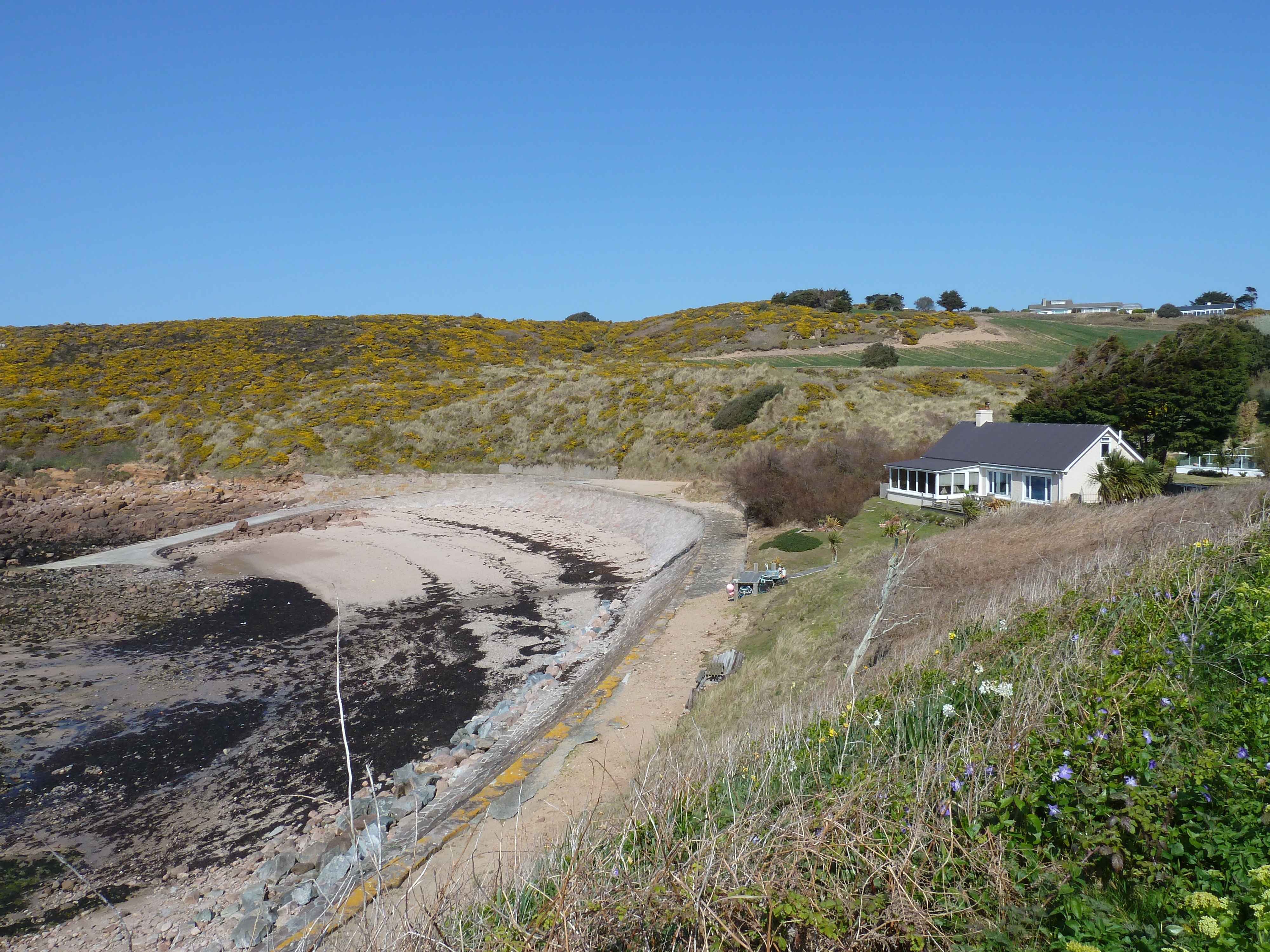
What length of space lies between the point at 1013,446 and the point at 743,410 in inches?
849

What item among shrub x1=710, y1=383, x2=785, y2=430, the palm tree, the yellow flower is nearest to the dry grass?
the yellow flower

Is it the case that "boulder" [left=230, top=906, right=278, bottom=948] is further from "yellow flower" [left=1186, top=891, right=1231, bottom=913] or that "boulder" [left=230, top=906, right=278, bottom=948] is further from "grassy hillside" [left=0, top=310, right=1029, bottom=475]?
"grassy hillside" [left=0, top=310, right=1029, bottom=475]

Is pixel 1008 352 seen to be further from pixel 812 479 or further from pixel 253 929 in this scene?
pixel 253 929

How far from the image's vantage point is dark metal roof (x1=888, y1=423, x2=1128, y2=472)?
2134cm

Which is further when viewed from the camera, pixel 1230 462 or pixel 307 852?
pixel 1230 462

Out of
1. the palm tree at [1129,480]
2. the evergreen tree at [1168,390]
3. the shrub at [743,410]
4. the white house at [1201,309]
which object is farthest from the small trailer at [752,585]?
the white house at [1201,309]

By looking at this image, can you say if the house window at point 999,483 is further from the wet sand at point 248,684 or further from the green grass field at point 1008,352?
the green grass field at point 1008,352

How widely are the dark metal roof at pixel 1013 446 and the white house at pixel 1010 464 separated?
0.08 feet

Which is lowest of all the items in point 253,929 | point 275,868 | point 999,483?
point 275,868

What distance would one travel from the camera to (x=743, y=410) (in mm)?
44438

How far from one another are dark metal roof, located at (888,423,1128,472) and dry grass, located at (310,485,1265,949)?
16.5 m

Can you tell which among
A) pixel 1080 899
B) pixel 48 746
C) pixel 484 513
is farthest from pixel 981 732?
pixel 484 513

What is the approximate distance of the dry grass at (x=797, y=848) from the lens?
132 inches

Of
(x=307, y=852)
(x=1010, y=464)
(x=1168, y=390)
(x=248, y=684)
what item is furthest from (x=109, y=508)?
(x=1168, y=390)
